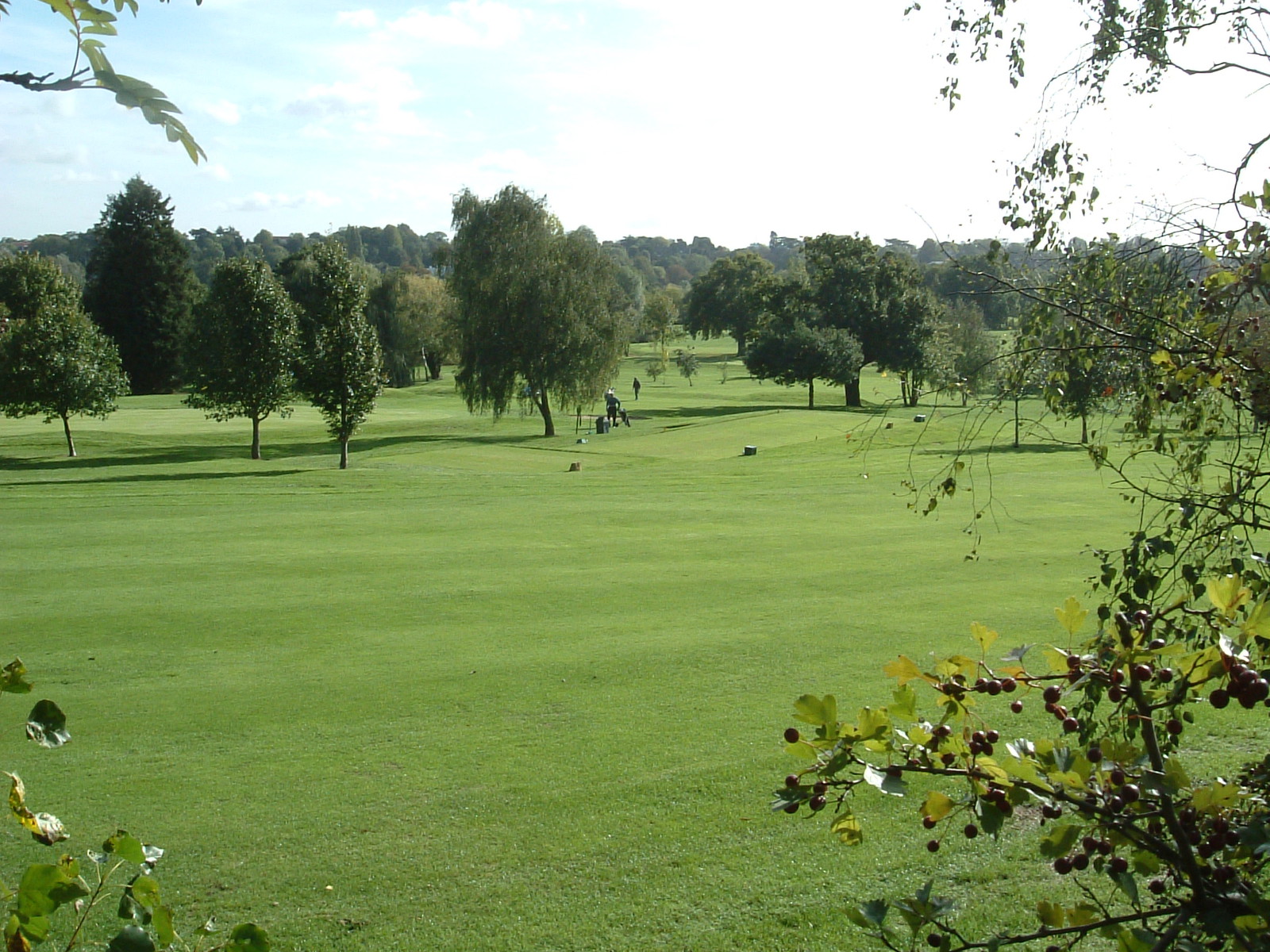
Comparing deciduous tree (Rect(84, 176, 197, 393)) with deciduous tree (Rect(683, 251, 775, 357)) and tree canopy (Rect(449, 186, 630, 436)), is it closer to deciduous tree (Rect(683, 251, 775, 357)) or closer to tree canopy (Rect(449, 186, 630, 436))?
tree canopy (Rect(449, 186, 630, 436))

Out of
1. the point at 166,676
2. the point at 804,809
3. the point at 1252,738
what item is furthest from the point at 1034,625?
the point at 166,676

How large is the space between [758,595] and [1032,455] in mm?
24208

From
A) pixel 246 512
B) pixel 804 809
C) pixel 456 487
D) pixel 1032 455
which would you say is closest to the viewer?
pixel 804 809

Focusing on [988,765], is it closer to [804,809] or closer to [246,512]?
[804,809]

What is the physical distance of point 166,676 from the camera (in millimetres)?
9852

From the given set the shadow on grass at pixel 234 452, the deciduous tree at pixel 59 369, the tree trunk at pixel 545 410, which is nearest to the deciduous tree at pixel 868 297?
the tree trunk at pixel 545 410

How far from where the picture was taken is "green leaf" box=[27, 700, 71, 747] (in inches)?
68.9

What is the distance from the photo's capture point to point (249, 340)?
38969 mm

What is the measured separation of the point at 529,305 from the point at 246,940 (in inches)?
1852

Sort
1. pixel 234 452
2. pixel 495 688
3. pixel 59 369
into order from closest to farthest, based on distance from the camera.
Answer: pixel 495 688 < pixel 59 369 < pixel 234 452

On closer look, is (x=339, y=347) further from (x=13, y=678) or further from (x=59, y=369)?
(x=13, y=678)

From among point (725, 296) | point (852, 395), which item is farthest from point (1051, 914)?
point (725, 296)

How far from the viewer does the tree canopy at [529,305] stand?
1885 inches

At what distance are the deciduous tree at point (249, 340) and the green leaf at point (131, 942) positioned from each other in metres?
39.3
